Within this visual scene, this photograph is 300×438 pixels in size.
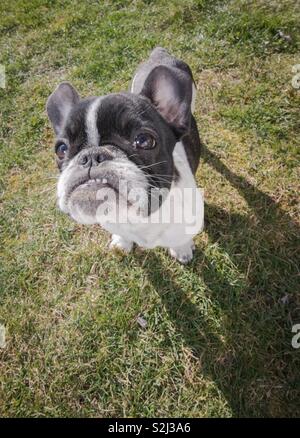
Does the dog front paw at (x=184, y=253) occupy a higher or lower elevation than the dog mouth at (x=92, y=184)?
lower

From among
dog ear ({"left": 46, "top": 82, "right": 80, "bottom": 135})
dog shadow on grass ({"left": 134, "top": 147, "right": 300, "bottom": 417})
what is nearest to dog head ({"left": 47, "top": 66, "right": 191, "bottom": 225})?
dog ear ({"left": 46, "top": 82, "right": 80, "bottom": 135})

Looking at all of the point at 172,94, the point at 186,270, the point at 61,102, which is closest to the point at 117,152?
the point at 172,94

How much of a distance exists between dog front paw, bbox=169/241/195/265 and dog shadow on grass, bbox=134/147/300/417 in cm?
9

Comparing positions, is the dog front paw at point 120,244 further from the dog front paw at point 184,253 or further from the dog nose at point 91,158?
the dog nose at point 91,158

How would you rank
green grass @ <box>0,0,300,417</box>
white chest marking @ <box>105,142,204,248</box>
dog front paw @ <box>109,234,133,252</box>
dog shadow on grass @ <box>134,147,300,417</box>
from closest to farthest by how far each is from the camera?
white chest marking @ <box>105,142,204,248</box> < dog shadow on grass @ <box>134,147,300,417</box> < green grass @ <box>0,0,300,417</box> < dog front paw @ <box>109,234,133,252</box>

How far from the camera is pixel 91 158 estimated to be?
232 centimetres

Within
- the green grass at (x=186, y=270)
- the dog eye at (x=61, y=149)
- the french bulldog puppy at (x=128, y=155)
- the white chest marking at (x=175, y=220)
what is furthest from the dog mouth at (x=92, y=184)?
the green grass at (x=186, y=270)

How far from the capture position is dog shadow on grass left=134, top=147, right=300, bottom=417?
10.3 ft

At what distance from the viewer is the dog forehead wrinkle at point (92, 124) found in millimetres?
2399

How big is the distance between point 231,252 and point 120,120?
2.02 metres

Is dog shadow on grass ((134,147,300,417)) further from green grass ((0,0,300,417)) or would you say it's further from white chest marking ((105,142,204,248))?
white chest marking ((105,142,204,248))

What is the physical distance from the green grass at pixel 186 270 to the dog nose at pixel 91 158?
1.81 metres

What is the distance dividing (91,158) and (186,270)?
1.88 metres

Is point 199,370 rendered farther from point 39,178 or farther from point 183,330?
point 39,178
